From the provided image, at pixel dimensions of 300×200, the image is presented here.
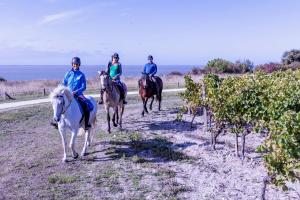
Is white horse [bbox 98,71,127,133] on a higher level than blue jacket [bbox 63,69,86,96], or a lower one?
lower

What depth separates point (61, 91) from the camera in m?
10.3

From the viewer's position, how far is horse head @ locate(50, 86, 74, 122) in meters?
10.1

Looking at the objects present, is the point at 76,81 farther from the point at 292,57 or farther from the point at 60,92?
the point at 292,57

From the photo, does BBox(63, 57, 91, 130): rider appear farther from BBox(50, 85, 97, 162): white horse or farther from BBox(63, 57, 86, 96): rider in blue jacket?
BBox(50, 85, 97, 162): white horse

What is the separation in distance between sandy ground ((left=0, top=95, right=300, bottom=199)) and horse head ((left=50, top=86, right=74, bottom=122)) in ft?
4.53

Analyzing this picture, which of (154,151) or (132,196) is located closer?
(132,196)

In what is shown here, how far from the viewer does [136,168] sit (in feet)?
33.2

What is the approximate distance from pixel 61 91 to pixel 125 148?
290 centimetres

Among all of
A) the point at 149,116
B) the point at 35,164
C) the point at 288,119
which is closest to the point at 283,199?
the point at 288,119

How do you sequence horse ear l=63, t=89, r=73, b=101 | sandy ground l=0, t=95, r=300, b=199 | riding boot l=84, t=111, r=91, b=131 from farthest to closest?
riding boot l=84, t=111, r=91, b=131, horse ear l=63, t=89, r=73, b=101, sandy ground l=0, t=95, r=300, b=199

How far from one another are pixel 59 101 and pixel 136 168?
2.52 meters

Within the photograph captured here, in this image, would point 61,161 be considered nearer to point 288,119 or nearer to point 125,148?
point 125,148

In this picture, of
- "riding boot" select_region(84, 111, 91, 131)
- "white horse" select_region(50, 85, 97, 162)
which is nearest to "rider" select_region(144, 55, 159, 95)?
"riding boot" select_region(84, 111, 91, 131)

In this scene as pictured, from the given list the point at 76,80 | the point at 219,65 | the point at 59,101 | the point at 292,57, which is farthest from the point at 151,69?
the point at 292,57
